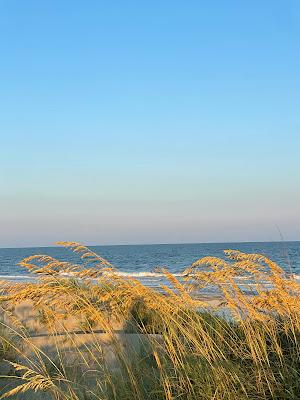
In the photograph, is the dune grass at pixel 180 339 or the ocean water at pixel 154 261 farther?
the ocean water at pixel 154 261

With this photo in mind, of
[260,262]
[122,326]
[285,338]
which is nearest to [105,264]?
[260,262]

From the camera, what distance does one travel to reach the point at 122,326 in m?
7.23

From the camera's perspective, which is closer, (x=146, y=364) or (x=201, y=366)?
(x=201, y=366)

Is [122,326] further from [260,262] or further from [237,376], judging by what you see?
[237,376]

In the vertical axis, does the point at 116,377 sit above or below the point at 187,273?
below

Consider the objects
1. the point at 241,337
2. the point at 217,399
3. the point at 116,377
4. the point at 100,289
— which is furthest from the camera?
the point at 241,337

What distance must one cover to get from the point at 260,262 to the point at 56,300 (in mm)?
1979

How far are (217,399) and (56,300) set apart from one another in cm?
139

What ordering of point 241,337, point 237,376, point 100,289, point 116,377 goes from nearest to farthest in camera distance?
point 237,376, point 116,377, point 100,289, point 241,337

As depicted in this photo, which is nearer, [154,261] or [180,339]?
[180,339]

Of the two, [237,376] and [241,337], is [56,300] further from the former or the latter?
[241,337]

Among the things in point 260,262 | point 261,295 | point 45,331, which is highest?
point 260,262

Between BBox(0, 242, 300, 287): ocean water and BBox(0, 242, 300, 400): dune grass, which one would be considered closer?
BBox(0, 242, 300, 400): dune grass

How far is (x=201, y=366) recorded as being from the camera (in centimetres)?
388
